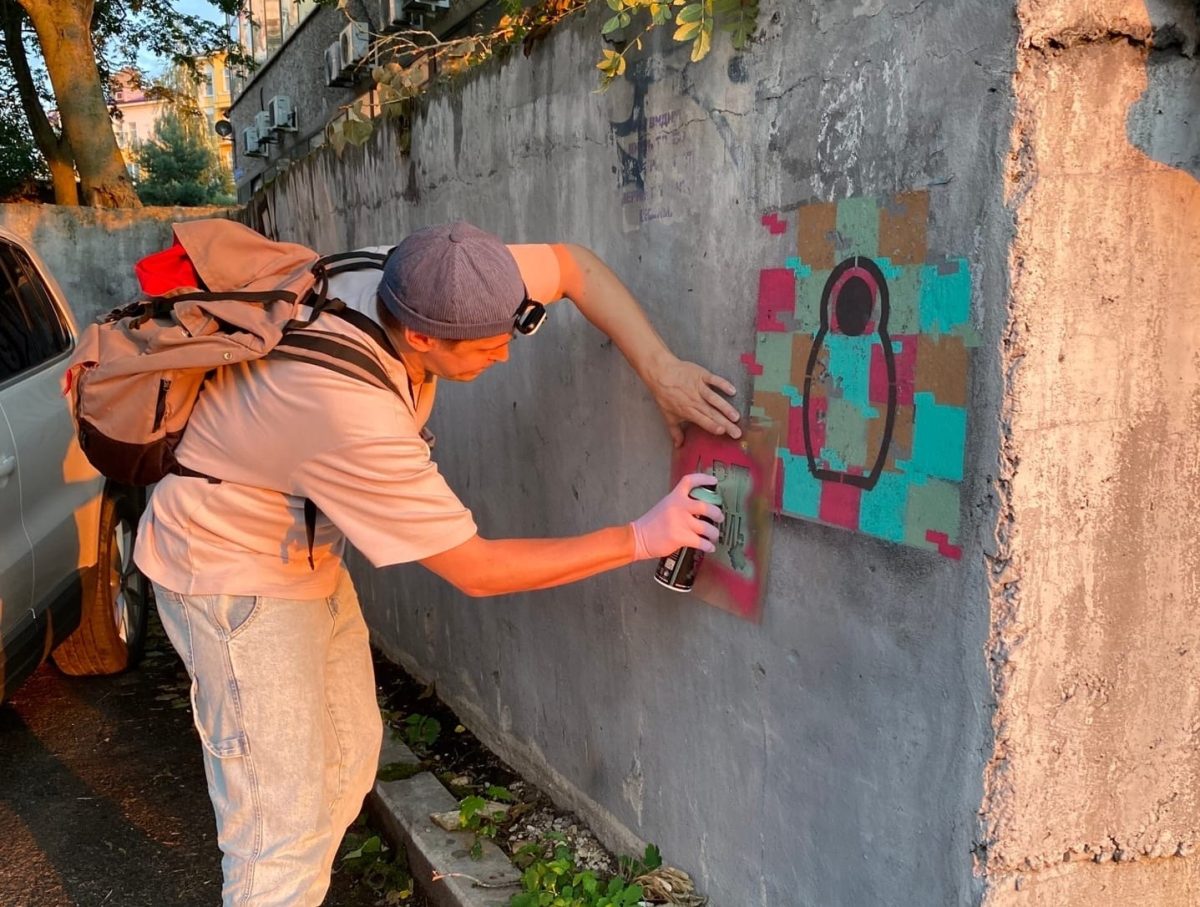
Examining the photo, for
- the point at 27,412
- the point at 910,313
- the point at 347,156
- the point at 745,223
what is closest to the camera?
the point at 910,313

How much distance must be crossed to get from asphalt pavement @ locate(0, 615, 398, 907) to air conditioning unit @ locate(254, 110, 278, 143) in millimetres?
13268

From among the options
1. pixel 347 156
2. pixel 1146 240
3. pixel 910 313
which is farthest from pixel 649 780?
pixel 347 156

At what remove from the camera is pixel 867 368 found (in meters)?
2.01

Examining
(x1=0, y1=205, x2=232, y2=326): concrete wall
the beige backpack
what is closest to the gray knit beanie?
the beige backpack

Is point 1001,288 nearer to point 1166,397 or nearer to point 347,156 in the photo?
point 1166,397

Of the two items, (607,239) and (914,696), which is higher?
(607,239)

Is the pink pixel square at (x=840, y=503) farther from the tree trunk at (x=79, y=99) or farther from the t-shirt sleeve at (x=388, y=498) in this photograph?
the tree trunk at (x=79, y=99)

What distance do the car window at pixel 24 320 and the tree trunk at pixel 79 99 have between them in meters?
9.97

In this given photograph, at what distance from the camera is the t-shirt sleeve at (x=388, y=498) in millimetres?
2107

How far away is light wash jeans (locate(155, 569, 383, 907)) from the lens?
240cm

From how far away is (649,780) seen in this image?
2.91 meters

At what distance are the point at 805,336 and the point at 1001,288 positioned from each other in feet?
1.69

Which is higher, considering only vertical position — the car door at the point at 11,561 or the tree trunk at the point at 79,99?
the tree trunk at the point at 79,99

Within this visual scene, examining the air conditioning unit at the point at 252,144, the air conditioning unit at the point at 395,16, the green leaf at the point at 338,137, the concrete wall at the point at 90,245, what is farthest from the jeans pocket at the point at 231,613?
the air conditioning unit at the point at 252,144
